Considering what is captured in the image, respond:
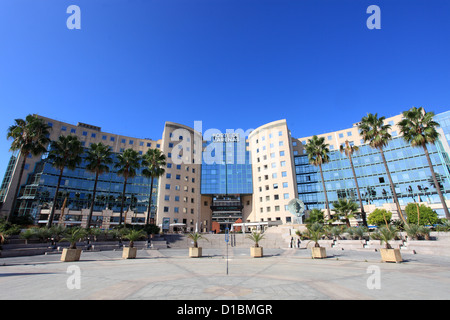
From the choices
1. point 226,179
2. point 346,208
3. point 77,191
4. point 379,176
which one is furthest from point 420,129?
point 77,191

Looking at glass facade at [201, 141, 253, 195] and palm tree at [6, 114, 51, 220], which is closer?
palm tree at [6, 114, 51, 220]

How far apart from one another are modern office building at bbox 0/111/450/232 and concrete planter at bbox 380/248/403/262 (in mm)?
41468

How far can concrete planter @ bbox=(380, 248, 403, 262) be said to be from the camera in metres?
14.1

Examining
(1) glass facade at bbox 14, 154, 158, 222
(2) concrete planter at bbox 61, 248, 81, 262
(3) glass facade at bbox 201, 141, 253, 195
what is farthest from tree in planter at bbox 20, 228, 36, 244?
(3) glass facade at bbox 201, 141, 253, 195

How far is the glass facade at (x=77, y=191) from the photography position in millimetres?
53531

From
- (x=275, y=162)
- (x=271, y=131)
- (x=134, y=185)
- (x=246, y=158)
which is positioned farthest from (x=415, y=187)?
(x=134, y=185)

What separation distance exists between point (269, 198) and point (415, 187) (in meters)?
38.0

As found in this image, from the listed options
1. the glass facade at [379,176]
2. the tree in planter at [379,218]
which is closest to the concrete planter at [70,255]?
the tree in planter at [379,218]

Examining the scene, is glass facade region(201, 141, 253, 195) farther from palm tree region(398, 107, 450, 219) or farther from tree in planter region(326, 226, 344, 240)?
palm tree region(398, 107, 450, 219)

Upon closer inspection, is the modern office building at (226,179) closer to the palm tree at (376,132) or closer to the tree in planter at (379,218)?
the tree in planter at (379,218)

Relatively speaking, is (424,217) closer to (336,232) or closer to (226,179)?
(336,232)

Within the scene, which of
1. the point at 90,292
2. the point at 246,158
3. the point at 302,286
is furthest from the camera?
the point at 246,158

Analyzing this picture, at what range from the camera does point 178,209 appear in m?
63.2
